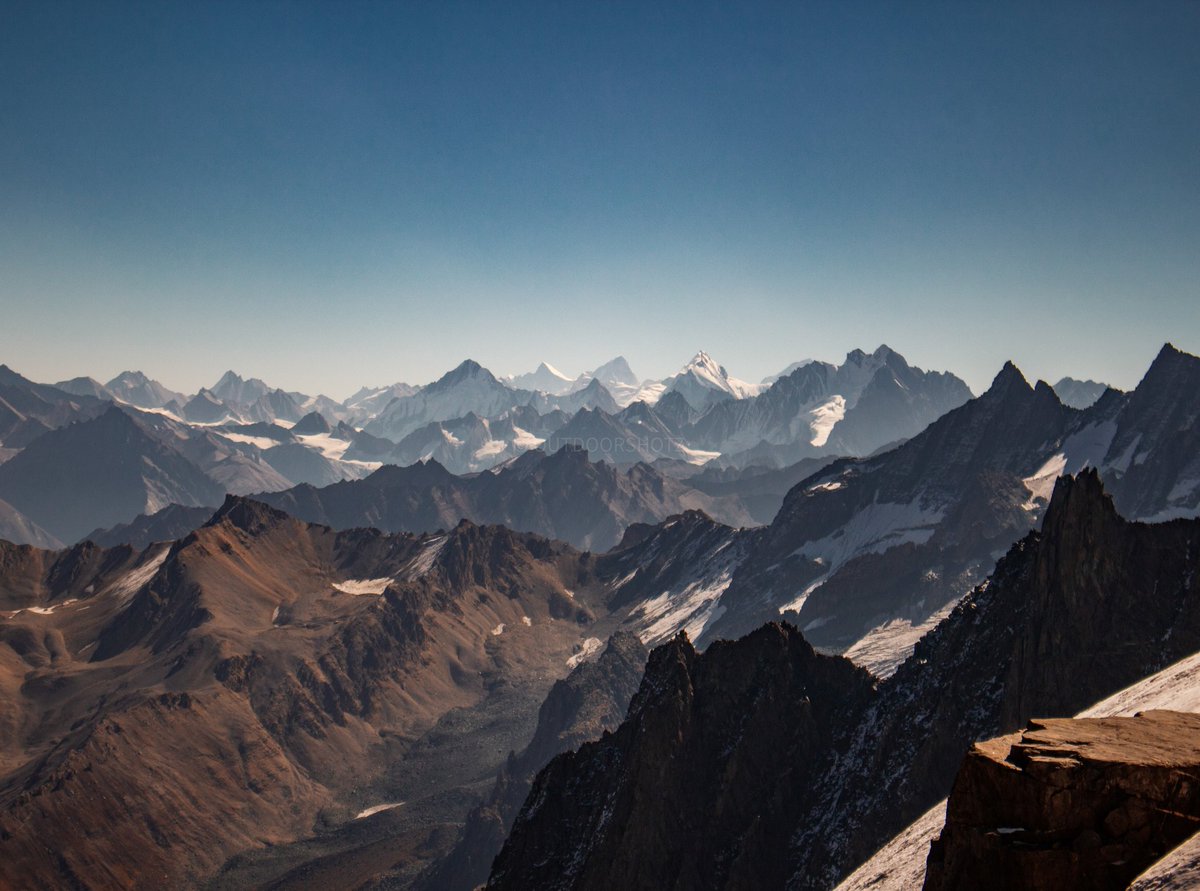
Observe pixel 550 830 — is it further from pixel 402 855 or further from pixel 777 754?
pixel 402 855

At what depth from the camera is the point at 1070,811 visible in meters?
27.9

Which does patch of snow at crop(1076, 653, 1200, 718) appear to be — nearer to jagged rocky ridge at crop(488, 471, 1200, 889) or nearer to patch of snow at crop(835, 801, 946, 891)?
patch of snow at crop(835, 801, 946, 891)

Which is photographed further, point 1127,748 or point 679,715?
point 679,715

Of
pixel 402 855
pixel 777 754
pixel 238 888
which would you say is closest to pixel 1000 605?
pixel 777 754

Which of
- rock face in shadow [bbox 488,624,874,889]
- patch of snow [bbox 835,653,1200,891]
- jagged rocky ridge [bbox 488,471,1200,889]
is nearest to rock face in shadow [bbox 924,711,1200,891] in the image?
patch of snow [bbox 835,653,1200,891]

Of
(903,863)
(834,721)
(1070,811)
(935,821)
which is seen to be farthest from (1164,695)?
(834,721)

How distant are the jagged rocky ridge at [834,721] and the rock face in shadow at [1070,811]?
51074 millimetres

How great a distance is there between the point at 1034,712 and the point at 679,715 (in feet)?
119

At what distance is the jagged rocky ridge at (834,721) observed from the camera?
81.6 metres

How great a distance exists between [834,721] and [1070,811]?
250 feet

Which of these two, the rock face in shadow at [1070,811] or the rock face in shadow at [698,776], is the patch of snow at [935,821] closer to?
the rock face in shadow at [1070,811]

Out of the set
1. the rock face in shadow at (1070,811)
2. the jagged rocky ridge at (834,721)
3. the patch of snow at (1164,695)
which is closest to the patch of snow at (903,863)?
the patch of snow at (1164,695)

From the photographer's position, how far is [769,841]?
291ft

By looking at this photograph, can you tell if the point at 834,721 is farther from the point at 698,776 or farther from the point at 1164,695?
the point at 1164,695
